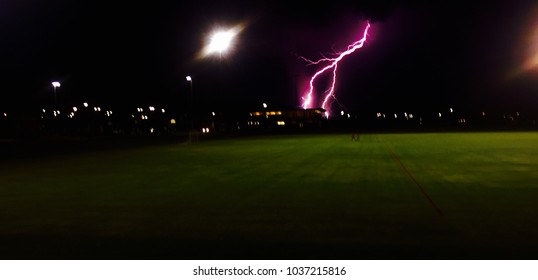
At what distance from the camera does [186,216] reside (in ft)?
40.7

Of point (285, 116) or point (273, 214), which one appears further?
point (285, 116)

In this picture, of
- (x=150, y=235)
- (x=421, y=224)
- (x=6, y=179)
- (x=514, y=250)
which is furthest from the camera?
(x=6, y=179)

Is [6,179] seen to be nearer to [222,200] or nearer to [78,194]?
[78,194]

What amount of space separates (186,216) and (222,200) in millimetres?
2517

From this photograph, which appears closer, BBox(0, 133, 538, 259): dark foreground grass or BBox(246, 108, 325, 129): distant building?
BBox(0, 133, 538, 259): dark foreground grass

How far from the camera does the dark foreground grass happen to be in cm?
909

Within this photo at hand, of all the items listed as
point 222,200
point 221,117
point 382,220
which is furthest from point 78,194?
point 221,117

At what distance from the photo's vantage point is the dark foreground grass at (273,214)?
9.09 metres

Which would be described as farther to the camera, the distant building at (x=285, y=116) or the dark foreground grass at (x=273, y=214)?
the distant building at (x=285, y=116)

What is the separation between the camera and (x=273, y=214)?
12562mm

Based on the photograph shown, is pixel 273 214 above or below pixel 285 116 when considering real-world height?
below

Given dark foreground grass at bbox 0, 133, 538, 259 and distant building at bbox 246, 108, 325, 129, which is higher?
distant building at bbox 246, 108, 325, 129

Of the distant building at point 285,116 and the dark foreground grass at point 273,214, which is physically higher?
the distant building at point 285,116

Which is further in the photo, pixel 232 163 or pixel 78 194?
pixel 232 163
